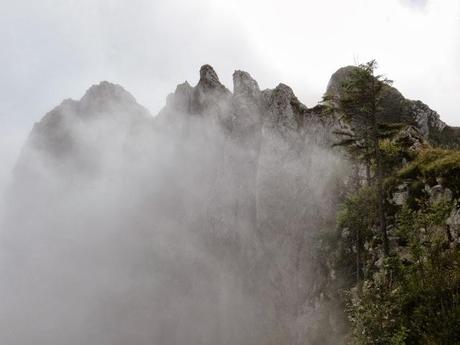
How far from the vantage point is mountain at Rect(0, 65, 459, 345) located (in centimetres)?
4516

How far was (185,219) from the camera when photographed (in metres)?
56.8

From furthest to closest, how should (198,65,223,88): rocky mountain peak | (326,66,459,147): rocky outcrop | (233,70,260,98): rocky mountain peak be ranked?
(326,66,459,147): rocky outcrop
(198,65,223,88): rocky mountain peak
(233,70,260,98): rocky mountain peak

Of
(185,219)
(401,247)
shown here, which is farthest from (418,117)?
(401,247)

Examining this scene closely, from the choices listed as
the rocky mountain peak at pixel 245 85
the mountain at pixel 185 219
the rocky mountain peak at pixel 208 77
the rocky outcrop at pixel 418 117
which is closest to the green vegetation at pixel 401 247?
the mountain at pixel 185 219

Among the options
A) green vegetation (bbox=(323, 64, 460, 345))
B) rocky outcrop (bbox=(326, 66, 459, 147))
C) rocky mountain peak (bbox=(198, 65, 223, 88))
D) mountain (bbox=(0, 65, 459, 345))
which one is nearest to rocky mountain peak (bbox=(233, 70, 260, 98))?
mountain (bbox=(0, 65, 459, 345))

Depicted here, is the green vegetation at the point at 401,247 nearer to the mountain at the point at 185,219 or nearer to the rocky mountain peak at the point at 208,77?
the mountain at the point at 185,219

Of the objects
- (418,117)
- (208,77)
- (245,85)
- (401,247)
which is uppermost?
(208,77)

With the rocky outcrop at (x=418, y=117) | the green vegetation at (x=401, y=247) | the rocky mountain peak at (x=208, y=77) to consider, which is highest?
the rocky mountain peak at (x=208, y=77)

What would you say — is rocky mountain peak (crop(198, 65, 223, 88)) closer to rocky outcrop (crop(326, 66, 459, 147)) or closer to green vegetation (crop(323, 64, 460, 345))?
rocky outcrop (crop(326, 66, 459, 147))

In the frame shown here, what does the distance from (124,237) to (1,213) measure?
3675 cm

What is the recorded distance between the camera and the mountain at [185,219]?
1778 inches

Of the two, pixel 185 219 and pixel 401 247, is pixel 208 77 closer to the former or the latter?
pixel 185 219

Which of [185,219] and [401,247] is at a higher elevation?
[185,219]

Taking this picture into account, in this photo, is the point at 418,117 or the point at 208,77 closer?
the point at 208,77
